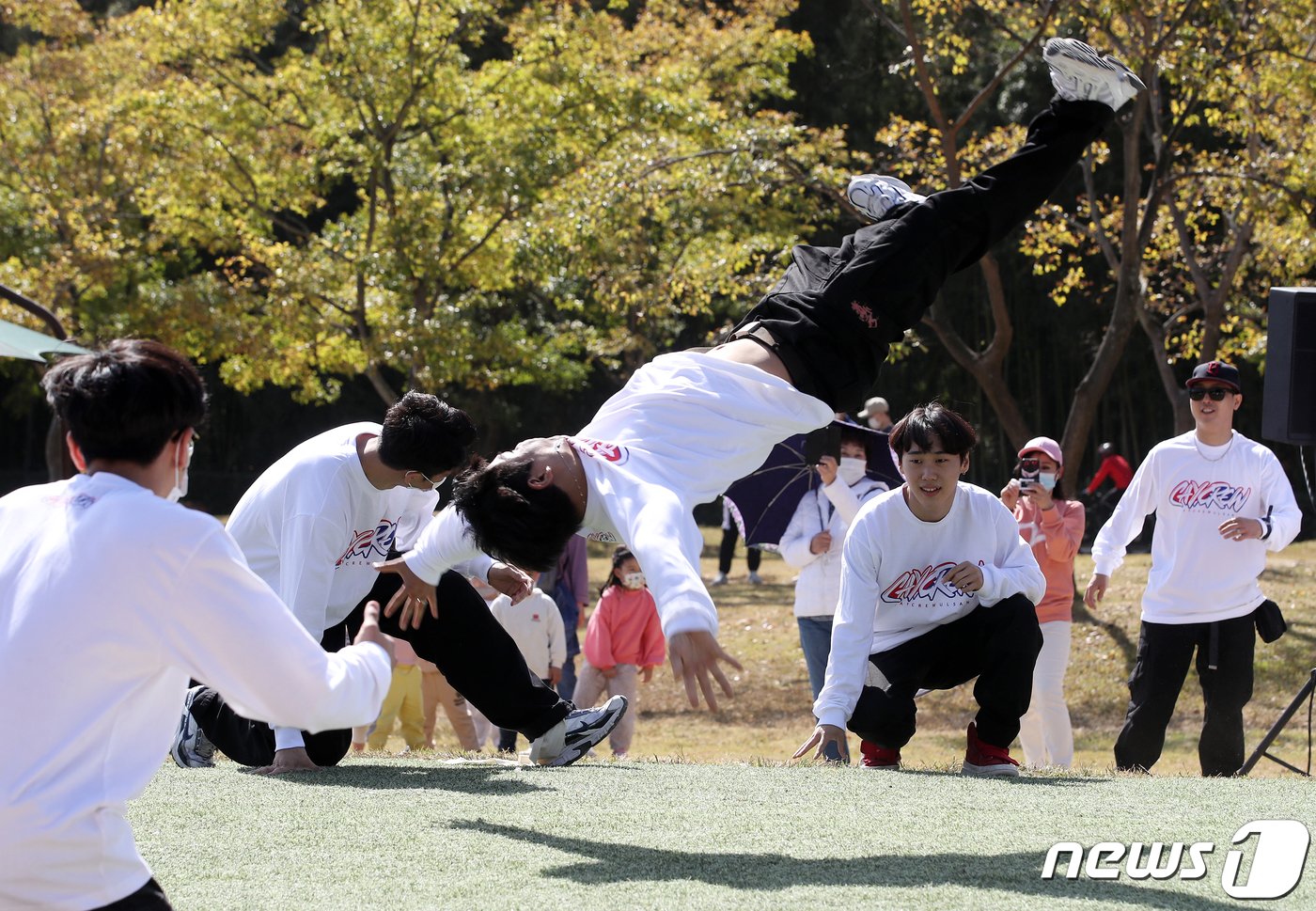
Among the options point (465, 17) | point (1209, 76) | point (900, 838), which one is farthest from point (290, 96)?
point (900, 838)

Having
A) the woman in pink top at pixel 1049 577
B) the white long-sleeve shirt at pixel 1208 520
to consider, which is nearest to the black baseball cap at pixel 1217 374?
the white long-sleeve shirt at pixel 1208 520

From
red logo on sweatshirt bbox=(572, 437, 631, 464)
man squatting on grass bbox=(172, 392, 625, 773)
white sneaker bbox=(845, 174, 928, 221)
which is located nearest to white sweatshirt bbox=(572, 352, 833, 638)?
red logo on sweatshirt bbox=(572, 437, 631, 464)

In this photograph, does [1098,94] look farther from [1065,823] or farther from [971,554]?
[1065,823]

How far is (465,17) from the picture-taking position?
1548cm

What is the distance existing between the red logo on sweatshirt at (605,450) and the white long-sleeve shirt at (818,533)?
3.34 m

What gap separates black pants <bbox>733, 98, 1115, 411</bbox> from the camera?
4867 mm

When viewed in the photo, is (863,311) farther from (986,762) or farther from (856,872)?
(856,872)

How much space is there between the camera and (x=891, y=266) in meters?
5.10

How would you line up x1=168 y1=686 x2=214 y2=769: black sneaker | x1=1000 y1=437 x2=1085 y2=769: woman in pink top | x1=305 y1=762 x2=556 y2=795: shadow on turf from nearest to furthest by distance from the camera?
x1=305 y1=762 x2=556 y2=795: shadow on turf, x1=168 y1=686 x2=214 y2=769: black sneaker, x1=1000 y1=437 x2=1085 y2=769: woman in pink top

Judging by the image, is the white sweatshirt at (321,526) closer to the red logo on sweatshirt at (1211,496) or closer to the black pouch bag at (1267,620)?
the red logo on sweatshirt at (1211,496)

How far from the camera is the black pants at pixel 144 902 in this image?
7.55 ft

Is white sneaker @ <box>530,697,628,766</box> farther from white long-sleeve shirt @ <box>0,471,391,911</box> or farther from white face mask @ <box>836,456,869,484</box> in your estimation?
white long-sleeve shirt @ <box>0,471,391,911</box>

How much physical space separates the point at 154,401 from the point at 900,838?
2.36 m

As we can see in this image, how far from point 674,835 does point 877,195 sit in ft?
9.54
